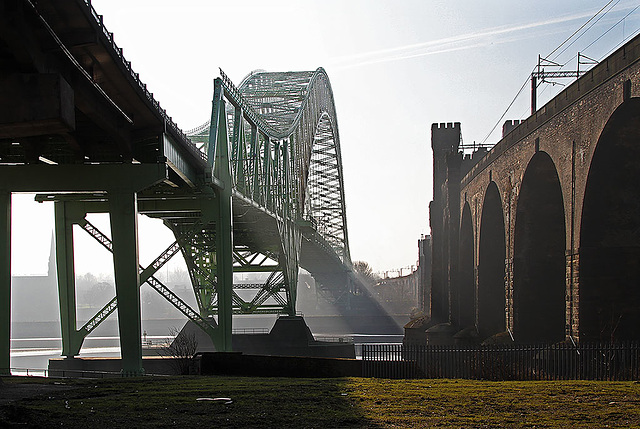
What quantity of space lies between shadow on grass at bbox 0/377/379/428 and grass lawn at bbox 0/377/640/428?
0.01 meters

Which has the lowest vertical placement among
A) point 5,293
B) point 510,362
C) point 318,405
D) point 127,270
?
point 510,362

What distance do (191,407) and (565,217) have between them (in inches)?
586

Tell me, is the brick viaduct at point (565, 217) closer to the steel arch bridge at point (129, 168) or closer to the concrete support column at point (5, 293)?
the steel arch bridge at point (129, 168)

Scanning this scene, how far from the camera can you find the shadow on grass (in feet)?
36.3

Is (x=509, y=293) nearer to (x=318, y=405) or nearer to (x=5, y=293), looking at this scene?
(x=5, y=293)

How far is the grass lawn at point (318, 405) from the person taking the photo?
1127 centimetres

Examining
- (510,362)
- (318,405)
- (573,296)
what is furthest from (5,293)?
(573,296)

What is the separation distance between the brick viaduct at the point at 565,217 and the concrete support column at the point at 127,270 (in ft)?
41.9

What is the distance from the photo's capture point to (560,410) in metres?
12.9

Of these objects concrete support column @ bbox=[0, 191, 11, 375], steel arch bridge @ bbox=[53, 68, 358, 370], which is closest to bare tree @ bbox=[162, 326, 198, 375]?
steel arch bridge @ bbox=[53, 68, 358, 370]

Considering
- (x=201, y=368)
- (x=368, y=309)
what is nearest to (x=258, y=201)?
(x=201, y=368)

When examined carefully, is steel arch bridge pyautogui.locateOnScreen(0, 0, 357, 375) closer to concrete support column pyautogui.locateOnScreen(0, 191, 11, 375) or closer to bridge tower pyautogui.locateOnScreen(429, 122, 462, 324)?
concrete support column pyautogui.locateOnScreen(0, 191, 11, 375)

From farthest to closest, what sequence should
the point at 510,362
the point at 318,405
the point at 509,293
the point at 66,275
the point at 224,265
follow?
the point at 66,275 < the point at 224,265 < the point at 509,293 < the point at 510,362 < the point at 318,405

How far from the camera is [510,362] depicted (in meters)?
25.0
